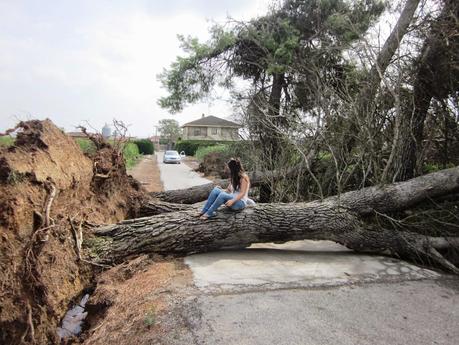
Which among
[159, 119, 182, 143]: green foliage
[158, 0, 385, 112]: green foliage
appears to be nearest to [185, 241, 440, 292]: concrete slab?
[158, 0, 385, 112]: green foliage

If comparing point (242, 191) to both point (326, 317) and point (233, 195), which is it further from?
point (326, 317)

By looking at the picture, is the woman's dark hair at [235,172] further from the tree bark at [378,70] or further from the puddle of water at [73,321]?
the tree bark at [378,70]

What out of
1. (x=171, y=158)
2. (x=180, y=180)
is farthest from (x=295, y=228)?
(x=171, y=158)

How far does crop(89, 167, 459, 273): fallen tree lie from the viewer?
5.73 meters

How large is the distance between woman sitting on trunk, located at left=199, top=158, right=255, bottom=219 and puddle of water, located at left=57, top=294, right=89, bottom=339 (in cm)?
217

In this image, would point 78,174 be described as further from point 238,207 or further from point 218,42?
point 218,42

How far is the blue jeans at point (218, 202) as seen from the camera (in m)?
6.09

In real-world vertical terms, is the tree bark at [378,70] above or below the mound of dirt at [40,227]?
above

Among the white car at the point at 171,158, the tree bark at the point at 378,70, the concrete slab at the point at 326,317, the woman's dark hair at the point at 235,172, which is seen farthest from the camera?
the white car at the point at 171,158

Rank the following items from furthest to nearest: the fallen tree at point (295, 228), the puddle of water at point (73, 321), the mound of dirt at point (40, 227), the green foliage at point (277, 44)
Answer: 1. the green foliage at point (277, 44)
2. the fallen tree at point (295, 228)
3. the puddle of water at point (73, 321)
4. the mound of dirt at point (40, 227)

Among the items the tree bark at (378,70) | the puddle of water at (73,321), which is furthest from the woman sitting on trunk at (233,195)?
the tree bark at (378,70)

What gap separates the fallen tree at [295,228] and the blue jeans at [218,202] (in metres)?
0.12

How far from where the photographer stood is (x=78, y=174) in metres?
6.17

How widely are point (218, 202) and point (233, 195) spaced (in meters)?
0.29
